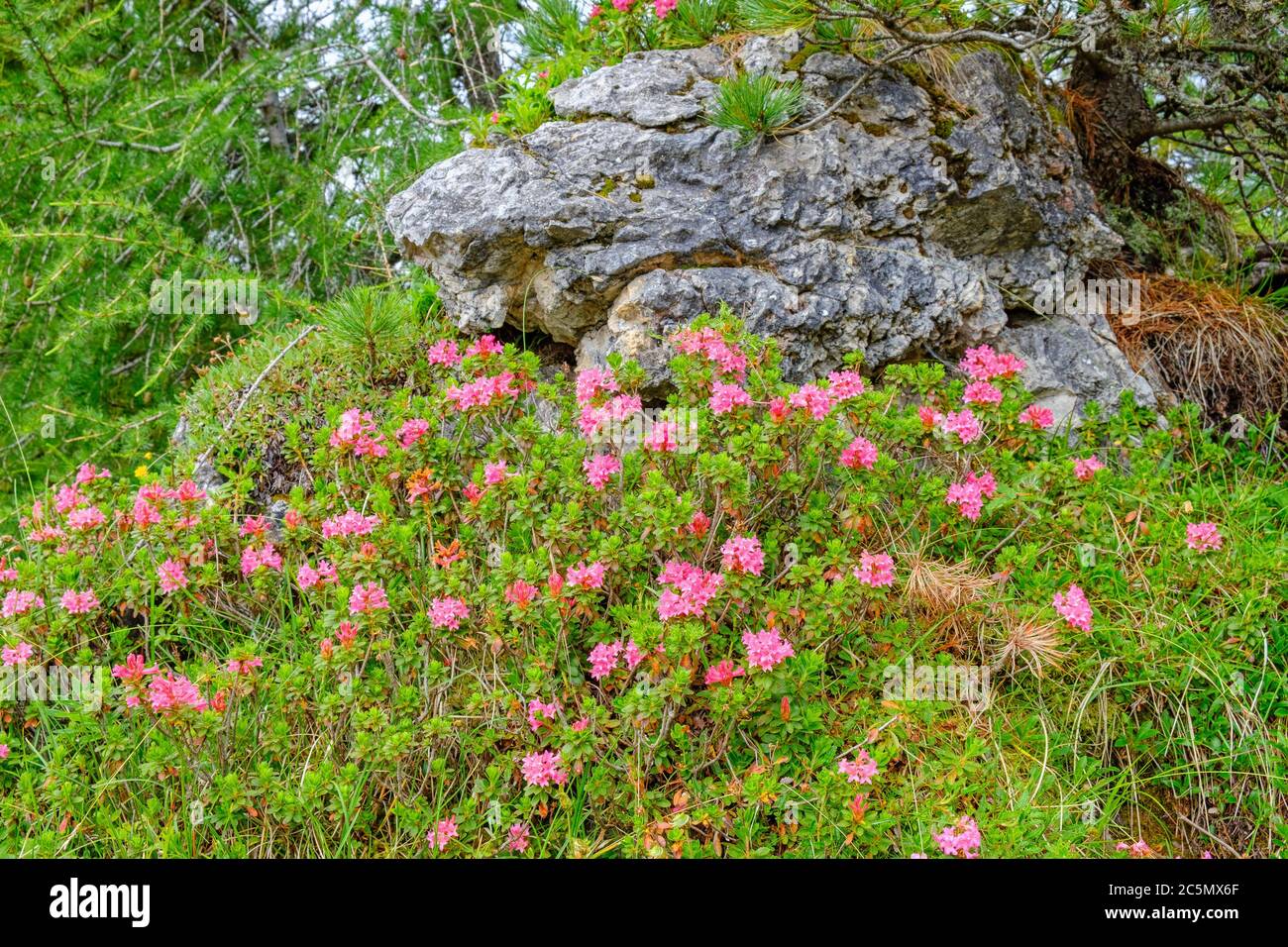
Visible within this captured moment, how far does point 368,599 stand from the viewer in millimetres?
2279

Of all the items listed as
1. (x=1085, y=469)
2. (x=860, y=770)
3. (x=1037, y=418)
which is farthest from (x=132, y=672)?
(x=1085, y=469)

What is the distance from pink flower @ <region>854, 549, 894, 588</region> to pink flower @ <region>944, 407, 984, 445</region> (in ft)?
1.75

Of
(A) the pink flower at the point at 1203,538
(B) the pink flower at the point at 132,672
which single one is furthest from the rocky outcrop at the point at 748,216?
(B) the pink flower at the point at 132,672

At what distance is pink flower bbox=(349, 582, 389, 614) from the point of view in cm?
228

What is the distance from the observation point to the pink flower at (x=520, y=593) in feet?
7.32

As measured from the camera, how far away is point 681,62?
3.53 m

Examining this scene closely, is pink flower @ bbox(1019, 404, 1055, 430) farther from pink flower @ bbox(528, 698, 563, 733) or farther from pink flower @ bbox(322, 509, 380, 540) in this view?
pink flower @ bbox(322, 509, 380, 540)

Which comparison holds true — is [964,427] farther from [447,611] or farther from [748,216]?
[447,611]

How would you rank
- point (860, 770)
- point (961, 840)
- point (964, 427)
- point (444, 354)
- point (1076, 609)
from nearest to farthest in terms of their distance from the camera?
1. point (961, 840)
2. point (860, 770)
3. point (1076, 609)
4. point (964, 427)
5. point (444, 354)

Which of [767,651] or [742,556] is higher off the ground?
[742,556]

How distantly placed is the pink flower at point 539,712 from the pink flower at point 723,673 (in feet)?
1.18

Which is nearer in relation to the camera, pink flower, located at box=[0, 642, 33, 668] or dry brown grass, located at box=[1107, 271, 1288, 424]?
pink flower, located at box=[0, 642, 33, 668]

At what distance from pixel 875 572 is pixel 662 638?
55cm

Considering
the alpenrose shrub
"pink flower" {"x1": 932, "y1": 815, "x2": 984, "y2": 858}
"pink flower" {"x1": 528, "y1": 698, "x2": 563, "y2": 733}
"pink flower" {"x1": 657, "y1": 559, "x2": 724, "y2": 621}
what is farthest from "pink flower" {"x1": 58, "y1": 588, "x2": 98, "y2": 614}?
"pink flower" {"x1": 932, "y1": 815, "x2": 984, "y2": 858}
